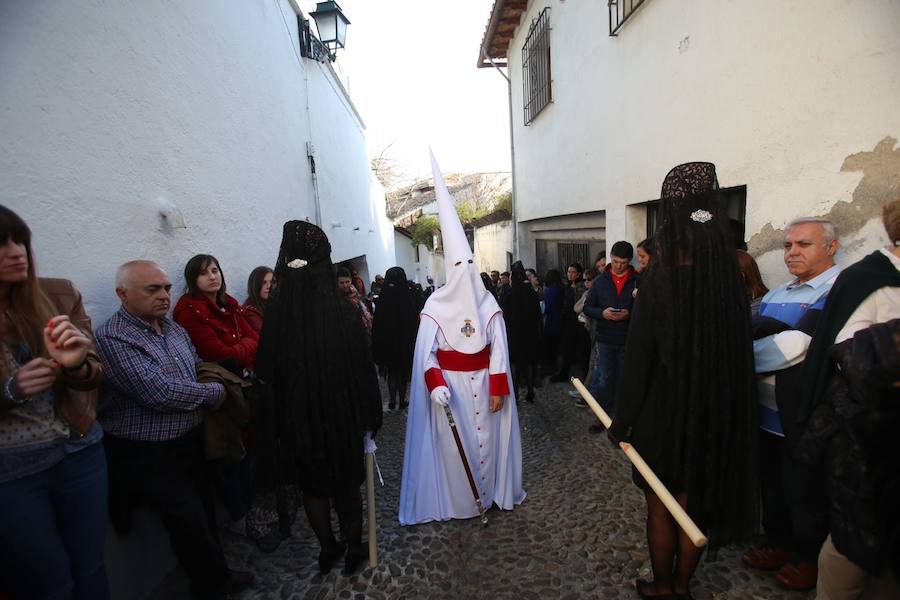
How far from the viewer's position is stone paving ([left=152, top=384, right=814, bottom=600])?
2.31 m

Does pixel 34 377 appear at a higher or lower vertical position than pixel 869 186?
Result: lower

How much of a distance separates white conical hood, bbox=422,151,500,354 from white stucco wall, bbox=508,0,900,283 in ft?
7.33

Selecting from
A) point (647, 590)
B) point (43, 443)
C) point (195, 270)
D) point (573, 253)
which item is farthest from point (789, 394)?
point (573, 253)

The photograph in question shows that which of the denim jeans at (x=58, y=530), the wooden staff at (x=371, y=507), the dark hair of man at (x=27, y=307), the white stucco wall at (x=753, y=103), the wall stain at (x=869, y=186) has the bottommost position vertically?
the wooden staff at (x=371, y=507)

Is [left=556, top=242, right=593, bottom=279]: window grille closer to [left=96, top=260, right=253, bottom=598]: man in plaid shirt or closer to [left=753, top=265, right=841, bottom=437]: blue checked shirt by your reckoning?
[left=753, top=265, right=841, bottom=437]: blue checked shirt

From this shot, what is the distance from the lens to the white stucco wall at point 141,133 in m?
1.96

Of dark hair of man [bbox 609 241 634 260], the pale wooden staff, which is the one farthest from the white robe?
dark hair of man [bbox 609 241 634 260]

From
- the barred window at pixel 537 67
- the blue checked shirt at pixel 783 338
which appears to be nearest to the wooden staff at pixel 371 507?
the blue checked shirt at pixel 783 338

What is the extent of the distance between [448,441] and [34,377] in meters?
2.15

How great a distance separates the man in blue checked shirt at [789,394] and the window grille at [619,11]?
369 centimetres

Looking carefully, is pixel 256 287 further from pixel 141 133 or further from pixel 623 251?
pixel 623 251

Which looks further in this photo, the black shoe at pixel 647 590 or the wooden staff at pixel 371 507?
the wooden staff at pixel 371 507

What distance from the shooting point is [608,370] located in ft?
13.7

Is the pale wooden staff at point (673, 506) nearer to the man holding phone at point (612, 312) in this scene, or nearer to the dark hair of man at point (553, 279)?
the man holding phone at point (612, 312)
